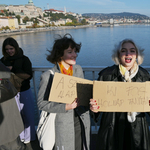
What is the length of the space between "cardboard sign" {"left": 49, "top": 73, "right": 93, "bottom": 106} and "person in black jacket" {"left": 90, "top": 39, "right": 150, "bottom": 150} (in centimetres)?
21

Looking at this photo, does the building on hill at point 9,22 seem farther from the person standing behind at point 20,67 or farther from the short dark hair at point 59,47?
the short dark hair at point 59,47

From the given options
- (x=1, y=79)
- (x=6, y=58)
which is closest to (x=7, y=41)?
(x=6, y=58)

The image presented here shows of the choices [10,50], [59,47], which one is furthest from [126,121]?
[10,50]

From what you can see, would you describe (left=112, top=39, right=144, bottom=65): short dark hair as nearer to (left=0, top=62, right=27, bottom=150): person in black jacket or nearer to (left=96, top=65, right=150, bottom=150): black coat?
(left=96, top=65, right=150, bottom=150): black coat

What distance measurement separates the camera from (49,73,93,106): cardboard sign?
140 cm

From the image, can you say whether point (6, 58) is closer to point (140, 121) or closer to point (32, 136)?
point (32, 136)

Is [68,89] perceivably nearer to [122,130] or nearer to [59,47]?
[59,47]

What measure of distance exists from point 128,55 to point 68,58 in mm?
546

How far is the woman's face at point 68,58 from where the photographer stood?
1587 millimetres

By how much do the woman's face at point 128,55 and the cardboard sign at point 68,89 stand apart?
38cm

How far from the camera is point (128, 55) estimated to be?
58.9 inches

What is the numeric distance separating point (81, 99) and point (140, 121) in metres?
0.54

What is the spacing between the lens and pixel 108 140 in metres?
1.49

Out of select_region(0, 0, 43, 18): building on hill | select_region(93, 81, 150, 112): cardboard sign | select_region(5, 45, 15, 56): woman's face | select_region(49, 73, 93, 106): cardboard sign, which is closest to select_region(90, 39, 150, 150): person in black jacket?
select_region(93, 81, 150, 112): cardboard sign
